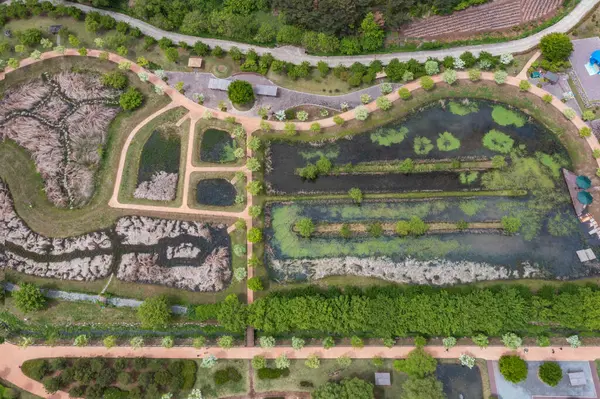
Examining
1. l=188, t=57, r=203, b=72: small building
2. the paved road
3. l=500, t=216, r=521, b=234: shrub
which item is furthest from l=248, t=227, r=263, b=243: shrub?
l=500, t=216, r=521, b=234: shrub

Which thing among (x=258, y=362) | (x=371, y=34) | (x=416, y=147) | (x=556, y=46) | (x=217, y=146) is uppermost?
(x=371, y=34)

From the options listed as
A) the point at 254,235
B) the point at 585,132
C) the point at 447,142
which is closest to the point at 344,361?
the point at 254,235

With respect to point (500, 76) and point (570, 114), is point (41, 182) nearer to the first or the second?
point (500, 76)

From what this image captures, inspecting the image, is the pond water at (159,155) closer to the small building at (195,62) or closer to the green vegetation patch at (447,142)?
the small building at (195,62)

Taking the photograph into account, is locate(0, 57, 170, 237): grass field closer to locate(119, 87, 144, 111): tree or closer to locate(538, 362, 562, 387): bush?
locate(119, 87, 144, 111): tree

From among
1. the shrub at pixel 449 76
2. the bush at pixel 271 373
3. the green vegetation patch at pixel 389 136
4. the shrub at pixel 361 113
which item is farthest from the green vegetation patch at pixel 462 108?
the bush at pixel 271 373

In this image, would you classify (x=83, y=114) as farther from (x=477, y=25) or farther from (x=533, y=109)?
(x=533, y=109)
